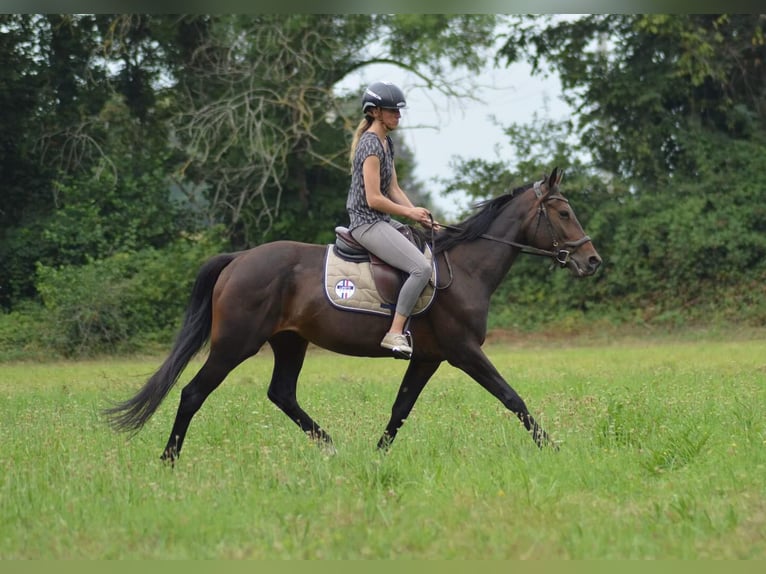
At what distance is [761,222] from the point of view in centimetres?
2478

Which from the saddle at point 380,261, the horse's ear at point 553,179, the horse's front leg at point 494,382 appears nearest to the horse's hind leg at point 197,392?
the saddle at point 380,261

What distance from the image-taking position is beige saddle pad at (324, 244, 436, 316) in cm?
843

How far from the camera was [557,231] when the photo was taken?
886 centimetres

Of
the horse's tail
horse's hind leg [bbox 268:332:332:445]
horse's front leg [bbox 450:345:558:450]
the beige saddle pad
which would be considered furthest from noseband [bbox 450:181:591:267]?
the horse's tail

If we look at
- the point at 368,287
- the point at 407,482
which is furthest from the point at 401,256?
the point at 407,482

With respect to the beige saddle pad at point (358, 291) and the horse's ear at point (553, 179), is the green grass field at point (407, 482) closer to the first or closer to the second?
the beige saddle pad at point (358, 291)

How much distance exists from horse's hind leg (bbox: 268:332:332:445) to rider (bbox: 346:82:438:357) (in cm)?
103

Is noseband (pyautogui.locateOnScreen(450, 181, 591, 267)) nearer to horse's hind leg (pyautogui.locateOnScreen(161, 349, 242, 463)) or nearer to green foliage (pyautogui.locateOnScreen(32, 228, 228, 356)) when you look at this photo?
horse's hind leg (pyautogui.locateOnScreen(161, 349, 242, 463))

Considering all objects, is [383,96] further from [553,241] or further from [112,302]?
[112,302]

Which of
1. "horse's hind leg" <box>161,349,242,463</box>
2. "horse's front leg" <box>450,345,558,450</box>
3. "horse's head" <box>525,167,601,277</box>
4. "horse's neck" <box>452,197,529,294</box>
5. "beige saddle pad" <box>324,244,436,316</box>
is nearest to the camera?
"horse's front leg" <box>450,345,558,450</box>

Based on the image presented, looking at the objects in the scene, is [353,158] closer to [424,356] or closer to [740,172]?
[424,356]

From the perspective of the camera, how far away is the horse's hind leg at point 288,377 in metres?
8.79

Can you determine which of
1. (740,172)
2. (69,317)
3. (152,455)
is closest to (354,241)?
(152,455)

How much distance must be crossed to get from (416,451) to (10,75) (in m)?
18.8
